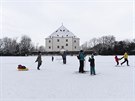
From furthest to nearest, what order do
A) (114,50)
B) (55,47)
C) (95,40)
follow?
(95,40) < (55,47) < (114,50)

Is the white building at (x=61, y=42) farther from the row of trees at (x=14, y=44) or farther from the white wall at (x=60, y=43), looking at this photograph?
the row of trees at (x=14, y=44)

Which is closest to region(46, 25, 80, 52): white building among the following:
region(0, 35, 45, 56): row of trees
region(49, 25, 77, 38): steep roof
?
region(49, 25, 77, 38): steep roof

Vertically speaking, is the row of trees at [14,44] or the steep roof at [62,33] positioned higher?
the steep roof at [62,33]

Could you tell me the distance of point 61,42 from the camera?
104 m

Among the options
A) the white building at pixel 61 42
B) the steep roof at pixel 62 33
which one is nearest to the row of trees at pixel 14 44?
the white building at pixel 61 42

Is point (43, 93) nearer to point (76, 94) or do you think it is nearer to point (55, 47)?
point (76, 94)

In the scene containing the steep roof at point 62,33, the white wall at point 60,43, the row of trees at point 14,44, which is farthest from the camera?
the steep roof at point 62,33

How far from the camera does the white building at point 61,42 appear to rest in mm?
103938

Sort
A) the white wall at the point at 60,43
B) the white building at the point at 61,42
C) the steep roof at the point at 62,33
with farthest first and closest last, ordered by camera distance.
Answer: the steep roof at the point at 62,33, the white building at the point at 61,42, the white wall at the point at 60,43

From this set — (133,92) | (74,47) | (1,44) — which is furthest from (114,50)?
(133,92)

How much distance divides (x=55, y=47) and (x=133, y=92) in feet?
316

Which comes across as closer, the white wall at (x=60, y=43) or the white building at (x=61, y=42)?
the white wall at (x=60, y=43)

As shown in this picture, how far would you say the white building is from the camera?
104 m

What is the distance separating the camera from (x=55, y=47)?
104m
